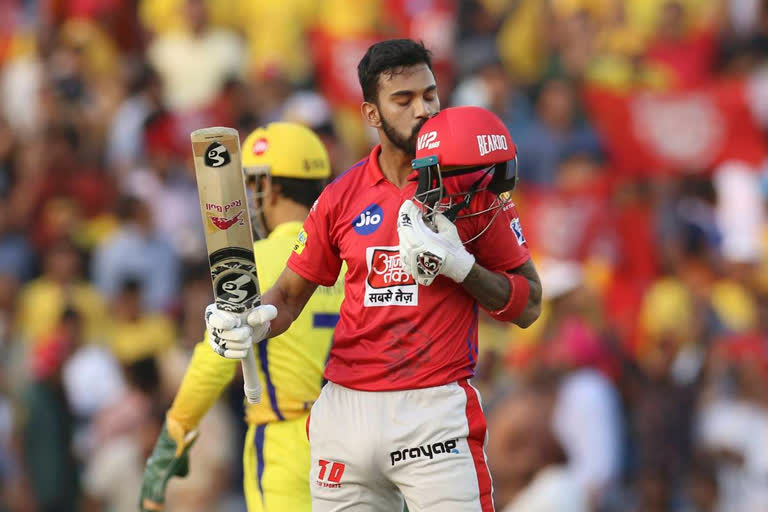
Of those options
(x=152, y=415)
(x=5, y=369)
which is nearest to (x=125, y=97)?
(x=5, y=369)

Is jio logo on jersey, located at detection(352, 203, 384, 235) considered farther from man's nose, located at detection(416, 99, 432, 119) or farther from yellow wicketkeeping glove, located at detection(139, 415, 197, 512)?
yellow wicketkeeping glove, located at detection(139, 415, 197, 512)

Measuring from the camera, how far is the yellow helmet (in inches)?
273

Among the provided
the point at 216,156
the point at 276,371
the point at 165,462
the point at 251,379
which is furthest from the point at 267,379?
the point at 216,156

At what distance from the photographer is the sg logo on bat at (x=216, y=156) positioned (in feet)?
17.3

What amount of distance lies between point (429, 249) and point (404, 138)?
0.65 metres

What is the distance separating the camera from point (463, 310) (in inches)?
219

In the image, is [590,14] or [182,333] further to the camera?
[590,14]

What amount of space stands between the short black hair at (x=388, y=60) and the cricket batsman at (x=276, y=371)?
1.11 metres

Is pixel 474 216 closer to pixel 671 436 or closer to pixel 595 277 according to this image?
pixel 671 436

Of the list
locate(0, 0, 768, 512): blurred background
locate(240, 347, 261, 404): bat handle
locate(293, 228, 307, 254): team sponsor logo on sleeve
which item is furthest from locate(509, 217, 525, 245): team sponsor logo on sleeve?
locate(0, 0, 768, 512): blurred background

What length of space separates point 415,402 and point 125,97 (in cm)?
997

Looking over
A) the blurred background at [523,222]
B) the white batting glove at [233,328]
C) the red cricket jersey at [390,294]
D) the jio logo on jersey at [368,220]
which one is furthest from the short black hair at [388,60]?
the blurred background at [523,222]

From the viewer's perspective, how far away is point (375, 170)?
226 inches

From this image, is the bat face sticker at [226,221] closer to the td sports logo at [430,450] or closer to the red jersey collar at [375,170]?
the red jersey collar at [375,170]
